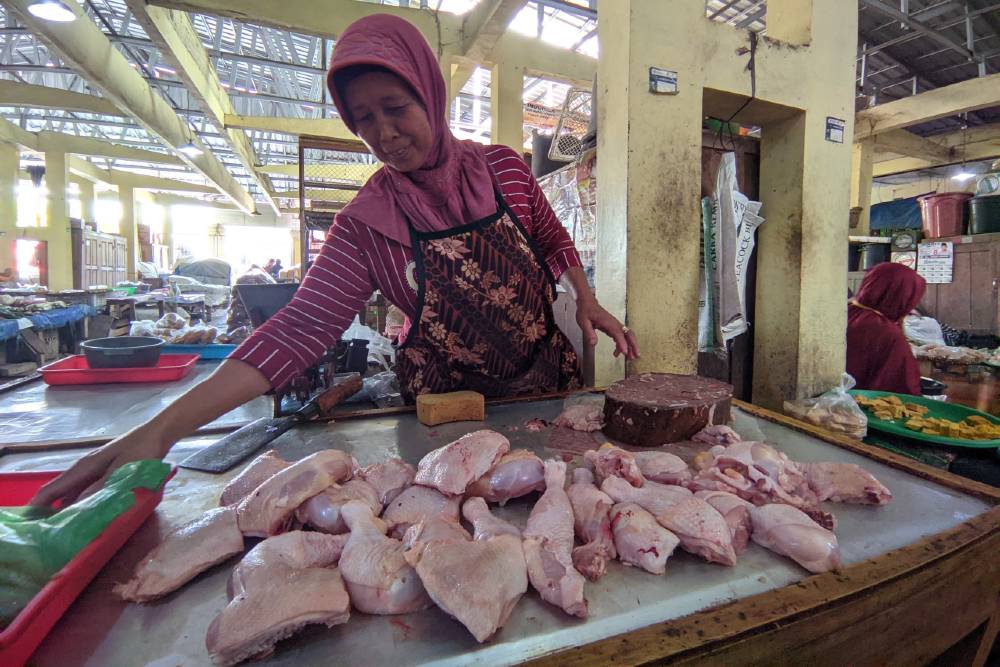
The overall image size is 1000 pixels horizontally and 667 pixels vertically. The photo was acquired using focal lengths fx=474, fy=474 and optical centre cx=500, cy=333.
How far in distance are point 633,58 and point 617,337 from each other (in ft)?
5.11

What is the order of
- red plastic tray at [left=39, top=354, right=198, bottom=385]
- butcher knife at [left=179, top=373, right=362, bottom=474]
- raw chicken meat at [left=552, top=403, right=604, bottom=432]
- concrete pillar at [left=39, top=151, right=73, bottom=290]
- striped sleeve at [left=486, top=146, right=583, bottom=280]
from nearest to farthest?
1. butcher knife at [left=179, top=373, right=362, bottom=474]
2. raw chicken meat at [left=552, top=403, right=604, bottom=432]
3. striped sleeve at [left=486, top=146, right=583, bottom=280]
4. red plastic tray at [left=39, top=354, right=198, bottom=385]
5. concrete pillar at [left=39, top=151, right=73, bottom=290]

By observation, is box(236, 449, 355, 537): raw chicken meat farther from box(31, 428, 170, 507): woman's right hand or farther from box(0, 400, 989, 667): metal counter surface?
box(31, 428, 170, 507): woman's right hand

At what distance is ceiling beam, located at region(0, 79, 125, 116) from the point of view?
8211mm

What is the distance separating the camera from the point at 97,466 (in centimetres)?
114

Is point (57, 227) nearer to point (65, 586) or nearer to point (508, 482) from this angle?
point (65, 586)

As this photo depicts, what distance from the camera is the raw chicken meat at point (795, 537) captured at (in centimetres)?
96

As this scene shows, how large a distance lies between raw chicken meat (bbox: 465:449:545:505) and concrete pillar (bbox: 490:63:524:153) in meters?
5.40

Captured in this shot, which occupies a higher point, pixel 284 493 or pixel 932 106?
pixel 932 106

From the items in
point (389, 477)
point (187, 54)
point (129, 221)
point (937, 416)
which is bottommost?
point (937, 416)

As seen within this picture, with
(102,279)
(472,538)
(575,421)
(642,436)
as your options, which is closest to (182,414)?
(472,538)

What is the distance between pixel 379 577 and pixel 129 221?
70.9ft

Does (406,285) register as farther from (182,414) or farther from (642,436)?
(642,436)

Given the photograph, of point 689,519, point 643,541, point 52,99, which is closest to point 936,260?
point 689,519

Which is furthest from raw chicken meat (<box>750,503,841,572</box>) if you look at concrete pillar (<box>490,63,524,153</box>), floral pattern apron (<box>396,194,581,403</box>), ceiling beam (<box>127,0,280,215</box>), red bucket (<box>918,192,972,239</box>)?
red bucket (<box>918,192,972,239</box>)
